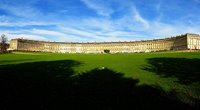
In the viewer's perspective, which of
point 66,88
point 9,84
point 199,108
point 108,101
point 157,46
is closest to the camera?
point 199,108

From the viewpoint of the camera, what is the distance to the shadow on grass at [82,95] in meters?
11.5

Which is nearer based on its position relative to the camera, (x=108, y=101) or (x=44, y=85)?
(x=108, y=101)

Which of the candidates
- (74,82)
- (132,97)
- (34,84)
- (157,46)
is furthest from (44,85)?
(157,46)

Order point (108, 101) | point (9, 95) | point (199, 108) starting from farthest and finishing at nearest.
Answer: point (9, 95), point (108, 101), point (199, 108)

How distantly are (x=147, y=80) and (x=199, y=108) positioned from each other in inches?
222

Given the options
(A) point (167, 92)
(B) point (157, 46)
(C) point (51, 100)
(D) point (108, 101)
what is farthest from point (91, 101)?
(B) point (157, 46)

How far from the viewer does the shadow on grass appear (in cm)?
1148

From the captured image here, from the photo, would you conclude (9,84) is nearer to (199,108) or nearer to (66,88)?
(66,88)

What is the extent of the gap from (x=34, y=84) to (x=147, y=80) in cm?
683

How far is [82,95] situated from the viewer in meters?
13.2

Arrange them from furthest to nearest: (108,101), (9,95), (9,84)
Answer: (9,84), (9,95), (108,101)

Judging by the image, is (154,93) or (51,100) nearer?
(51,100)

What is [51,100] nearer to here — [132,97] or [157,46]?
[132,97]

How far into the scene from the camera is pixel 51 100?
1238 cm
